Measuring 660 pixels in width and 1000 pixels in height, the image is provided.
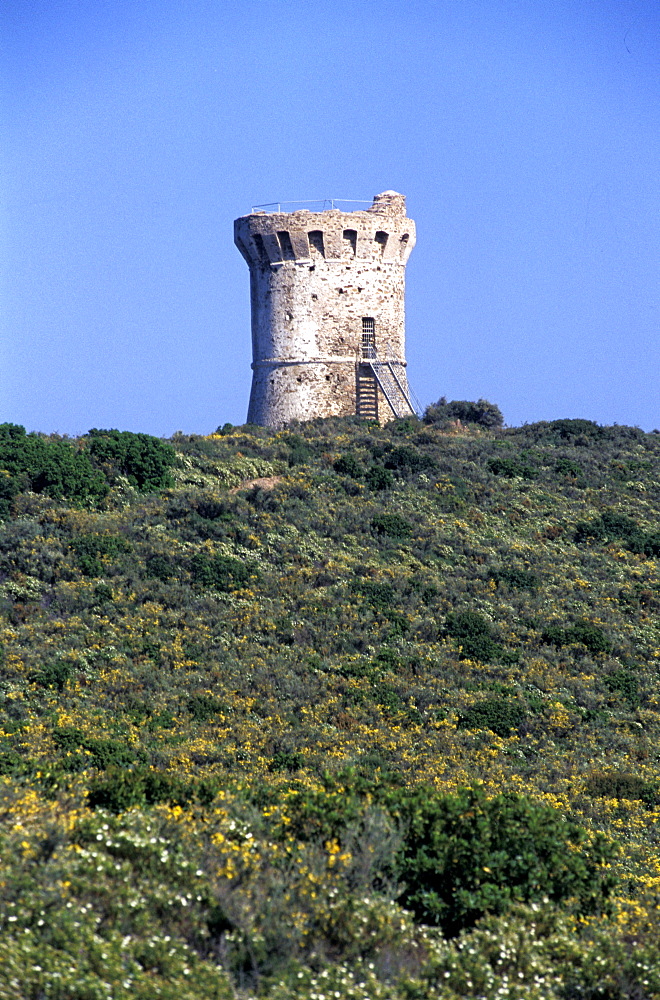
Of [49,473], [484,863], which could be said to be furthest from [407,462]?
[484,863]

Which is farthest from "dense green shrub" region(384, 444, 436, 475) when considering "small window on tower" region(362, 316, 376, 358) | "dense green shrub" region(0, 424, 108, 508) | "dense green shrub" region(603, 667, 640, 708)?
"dense green shrub" region(603, 667, 640, 708)

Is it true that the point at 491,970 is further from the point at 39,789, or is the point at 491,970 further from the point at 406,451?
the point at 406,451

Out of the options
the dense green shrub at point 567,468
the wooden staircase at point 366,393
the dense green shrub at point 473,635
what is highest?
the wooden staircase at point 366,393

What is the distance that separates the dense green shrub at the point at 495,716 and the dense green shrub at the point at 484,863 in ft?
34.0

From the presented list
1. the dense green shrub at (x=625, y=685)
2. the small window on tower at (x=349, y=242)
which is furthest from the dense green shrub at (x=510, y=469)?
the dense green shrub at (x=625, y=685)

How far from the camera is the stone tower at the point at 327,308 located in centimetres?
5234

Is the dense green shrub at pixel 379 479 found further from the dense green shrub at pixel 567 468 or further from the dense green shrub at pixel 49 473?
the dense green shrub at pixel 49 473

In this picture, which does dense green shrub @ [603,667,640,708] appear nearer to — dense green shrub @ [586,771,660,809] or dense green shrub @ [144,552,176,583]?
dense green shrub @ [586,771,660,809]

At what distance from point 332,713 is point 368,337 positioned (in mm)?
29564

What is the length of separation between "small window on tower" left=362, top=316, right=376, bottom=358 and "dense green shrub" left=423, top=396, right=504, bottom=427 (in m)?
5.66

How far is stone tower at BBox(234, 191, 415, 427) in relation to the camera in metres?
52.3

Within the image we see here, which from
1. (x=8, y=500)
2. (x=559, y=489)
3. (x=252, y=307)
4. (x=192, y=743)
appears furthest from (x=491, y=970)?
(x=252, y=307)

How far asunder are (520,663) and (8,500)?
18416 mm

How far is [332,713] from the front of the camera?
1030 inches
